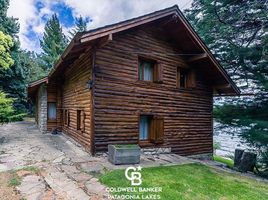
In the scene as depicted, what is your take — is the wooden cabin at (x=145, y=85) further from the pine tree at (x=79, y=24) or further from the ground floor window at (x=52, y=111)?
the pine tree at (x=79, y=24)

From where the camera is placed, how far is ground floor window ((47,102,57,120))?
15.4 metres

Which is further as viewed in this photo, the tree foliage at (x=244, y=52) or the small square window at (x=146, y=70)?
the tree foliage at (x=244, y=52)

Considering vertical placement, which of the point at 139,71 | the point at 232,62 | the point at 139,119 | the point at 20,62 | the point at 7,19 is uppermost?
the point at 7,19

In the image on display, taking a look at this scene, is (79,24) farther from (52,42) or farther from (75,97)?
(75,97)

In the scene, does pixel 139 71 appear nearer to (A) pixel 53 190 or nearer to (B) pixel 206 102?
(B) pixel 206 102

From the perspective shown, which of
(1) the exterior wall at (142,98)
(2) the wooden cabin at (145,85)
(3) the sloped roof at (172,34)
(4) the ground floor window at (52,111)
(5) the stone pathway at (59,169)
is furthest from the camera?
(4) the ground floor window at (52,111)

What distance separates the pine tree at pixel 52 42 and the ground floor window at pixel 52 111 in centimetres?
2102

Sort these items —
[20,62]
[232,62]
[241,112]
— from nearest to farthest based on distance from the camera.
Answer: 1. [241,112]
2. [232,62]
3. [20,62]

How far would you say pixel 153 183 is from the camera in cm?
570

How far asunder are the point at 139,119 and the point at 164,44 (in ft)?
12.4

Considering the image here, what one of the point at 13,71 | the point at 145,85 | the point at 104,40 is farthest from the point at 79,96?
the point at 13,71

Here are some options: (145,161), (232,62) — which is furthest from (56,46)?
(145,161)

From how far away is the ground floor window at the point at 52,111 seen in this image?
1537 centimetres

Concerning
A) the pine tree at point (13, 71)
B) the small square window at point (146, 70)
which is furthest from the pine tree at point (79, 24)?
the small square window at point (146, 70)
